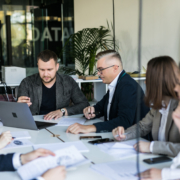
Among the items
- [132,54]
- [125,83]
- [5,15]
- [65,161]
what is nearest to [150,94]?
[65,161]

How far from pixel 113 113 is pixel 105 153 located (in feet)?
2.84

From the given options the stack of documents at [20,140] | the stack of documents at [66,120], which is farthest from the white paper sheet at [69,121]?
the stack of documents at [20,140]

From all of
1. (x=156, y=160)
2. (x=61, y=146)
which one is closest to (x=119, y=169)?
(x=156, y=160)

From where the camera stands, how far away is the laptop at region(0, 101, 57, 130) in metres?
1.97

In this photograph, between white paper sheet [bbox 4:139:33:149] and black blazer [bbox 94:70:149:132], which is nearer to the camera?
white paper sheet [bbox 4:139:33:149]

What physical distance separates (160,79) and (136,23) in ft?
14.5

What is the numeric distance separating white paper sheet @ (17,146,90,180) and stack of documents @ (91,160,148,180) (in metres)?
0.10

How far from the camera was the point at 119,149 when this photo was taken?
5.07 ft

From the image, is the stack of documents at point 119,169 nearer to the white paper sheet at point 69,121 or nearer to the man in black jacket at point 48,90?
the white paper sheet at point 69,121

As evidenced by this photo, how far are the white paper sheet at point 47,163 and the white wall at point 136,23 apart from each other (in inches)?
152

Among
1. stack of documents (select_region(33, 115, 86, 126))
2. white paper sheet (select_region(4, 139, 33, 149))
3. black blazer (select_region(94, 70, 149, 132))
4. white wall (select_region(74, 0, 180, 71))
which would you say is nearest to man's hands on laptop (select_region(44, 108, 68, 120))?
stack of documents (select_region(33, 115, 86, 126))

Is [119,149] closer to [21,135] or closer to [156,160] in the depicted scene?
[156,160]

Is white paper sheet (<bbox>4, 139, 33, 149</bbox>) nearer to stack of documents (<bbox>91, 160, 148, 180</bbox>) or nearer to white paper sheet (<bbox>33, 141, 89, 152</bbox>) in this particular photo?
white paper sheet (<bbox>33, 141, 89, 152</bbox>)

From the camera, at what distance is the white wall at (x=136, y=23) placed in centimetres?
491
